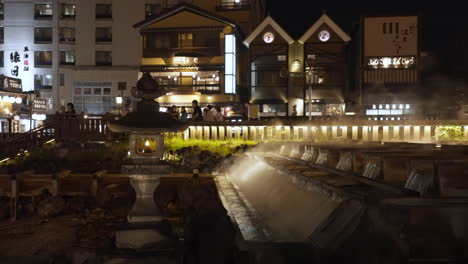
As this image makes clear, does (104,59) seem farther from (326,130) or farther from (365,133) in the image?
(365,133)

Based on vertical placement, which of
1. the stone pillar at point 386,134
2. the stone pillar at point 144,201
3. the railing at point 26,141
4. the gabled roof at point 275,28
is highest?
the gabled roof at point 275,28

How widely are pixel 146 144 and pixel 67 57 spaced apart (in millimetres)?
38031

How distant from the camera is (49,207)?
15281 mm

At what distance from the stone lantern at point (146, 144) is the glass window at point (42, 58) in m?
38.1

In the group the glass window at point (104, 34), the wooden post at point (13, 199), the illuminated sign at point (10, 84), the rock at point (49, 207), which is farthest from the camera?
the glass window at point (104, 34)

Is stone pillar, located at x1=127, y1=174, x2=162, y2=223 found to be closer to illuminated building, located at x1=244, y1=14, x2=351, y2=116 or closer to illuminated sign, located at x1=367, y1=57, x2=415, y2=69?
illuminated building, located at x1=244, y1=14, x2=351, y2=116

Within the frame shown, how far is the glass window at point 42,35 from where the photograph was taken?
148 feet

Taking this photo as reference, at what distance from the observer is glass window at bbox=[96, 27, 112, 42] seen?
44.2 m

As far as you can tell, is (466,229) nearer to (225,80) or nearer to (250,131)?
(250,131)

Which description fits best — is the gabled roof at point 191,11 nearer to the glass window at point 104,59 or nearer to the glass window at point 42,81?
the glass window at point 104,59

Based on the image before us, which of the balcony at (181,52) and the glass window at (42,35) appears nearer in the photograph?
the balcony at (181,52)

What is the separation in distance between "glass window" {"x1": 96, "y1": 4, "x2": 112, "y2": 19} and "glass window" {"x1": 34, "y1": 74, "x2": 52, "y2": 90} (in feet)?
24.2

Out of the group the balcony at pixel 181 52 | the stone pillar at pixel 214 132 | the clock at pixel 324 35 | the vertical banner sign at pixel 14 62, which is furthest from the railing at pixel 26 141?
the vertical banner sign at pixel 14 62

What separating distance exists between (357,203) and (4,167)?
16.6m
